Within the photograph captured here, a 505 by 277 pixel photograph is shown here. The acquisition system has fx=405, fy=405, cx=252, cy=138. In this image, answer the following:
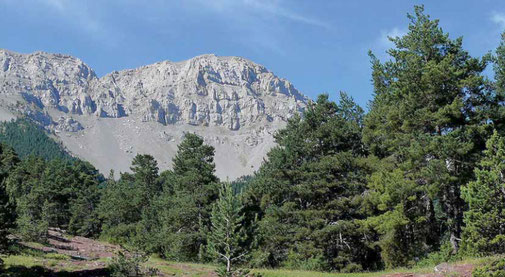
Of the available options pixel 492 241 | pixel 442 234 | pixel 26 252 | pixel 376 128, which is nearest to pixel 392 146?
pixel 376 128

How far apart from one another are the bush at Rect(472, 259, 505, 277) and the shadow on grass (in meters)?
19.4

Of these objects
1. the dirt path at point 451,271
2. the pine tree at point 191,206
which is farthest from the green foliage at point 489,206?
the pine tree at point 191,206

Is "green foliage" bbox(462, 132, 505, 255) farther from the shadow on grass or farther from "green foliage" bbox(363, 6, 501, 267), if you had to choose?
the shadow on grass

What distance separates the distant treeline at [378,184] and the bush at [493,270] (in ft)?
9.04

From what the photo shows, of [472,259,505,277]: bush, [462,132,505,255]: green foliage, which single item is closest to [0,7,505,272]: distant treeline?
[462,132,505,255]: green foliage

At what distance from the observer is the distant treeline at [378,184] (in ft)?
76.2

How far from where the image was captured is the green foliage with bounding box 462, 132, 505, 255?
719 inches

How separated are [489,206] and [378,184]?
379 inches

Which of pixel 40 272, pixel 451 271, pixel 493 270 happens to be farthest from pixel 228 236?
pixel 493 270

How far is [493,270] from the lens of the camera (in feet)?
51.5

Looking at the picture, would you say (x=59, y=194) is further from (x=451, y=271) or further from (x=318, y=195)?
(x=451, y=271)

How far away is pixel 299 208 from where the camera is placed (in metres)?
37.2

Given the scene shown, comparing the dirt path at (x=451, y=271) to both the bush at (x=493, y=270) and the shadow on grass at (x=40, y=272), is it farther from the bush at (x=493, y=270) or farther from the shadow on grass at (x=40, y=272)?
the shadow on grass at (x=40, y=272)

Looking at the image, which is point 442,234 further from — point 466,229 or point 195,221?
point 195,221
